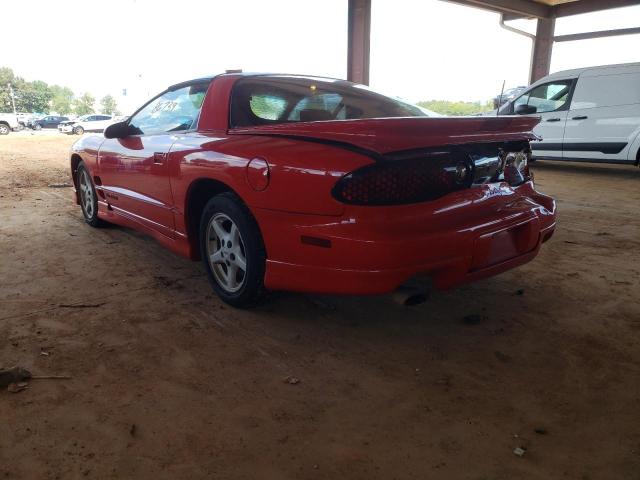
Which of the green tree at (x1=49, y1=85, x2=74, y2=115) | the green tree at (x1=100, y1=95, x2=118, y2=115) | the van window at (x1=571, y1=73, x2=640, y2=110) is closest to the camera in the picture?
the van window at (x1=571, y1=73, x2=640, y2=110)

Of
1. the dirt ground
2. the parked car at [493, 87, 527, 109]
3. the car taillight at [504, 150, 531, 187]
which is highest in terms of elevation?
the parked car at [493, 87, 527, 109]

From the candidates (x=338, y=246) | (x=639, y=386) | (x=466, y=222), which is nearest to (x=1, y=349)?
(x=338, y=246)

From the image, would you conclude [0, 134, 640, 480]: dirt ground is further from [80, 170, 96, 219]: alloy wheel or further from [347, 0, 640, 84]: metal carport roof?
[347, 0, 640, 84]: metal carport roof

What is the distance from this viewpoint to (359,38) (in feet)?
32.8

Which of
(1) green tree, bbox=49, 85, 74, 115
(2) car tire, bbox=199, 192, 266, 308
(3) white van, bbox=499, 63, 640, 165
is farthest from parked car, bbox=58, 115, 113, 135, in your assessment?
(1) green tree, bbox=49, 85, 74, 115

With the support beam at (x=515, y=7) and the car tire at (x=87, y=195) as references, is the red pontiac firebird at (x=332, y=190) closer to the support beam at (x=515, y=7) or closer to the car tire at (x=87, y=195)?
the car tire at (x=87, y=195)

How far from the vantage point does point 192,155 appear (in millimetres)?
2766

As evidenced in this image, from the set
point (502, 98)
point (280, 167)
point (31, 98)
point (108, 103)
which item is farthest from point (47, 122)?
point (108, 103)

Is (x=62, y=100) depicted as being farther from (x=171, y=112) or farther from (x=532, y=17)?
(x=171, y=112)

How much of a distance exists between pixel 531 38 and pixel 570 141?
32.6 ft

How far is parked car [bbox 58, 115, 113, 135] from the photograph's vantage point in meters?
29.1

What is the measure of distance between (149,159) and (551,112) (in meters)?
7.94

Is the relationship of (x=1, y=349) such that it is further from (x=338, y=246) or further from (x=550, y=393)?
(x=550, y=393)

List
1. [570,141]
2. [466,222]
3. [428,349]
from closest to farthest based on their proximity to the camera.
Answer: [466,222] < [428,349] < [570,141]
